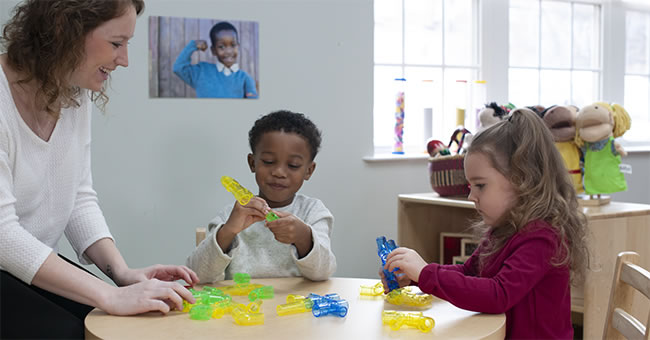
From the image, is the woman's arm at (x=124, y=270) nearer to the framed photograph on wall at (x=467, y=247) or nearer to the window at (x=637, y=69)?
the framed photograph on wall at (x=467, y=247)

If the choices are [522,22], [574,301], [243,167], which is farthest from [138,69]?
[522,22]

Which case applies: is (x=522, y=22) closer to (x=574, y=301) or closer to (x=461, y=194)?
(x=461, y=194)

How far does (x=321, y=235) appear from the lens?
5.15 feet

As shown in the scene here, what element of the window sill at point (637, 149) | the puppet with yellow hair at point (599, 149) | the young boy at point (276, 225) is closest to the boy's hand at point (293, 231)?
the young boy at point (276, 225)

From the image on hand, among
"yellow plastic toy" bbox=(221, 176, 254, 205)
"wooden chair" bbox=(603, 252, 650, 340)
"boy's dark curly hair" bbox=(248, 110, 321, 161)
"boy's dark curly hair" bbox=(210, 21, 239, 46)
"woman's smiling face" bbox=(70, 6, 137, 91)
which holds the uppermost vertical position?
"boy's dark curly hair" bbox=(210, 21, 239, 46)

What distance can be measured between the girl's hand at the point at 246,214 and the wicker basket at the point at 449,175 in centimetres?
139

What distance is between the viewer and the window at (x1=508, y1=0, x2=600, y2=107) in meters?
3.62

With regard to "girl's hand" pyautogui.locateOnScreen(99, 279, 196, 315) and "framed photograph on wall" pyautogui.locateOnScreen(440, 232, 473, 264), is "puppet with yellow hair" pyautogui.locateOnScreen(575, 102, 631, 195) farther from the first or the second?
"girl's hand" pyautogui.locateOnScreen(99, 279, 196, 315)

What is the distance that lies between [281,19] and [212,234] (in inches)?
61.1

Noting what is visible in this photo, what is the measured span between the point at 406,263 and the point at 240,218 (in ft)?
1.31

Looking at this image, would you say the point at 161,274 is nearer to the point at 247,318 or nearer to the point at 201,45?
the point at 247,318

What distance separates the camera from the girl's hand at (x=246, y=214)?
4.52 ft

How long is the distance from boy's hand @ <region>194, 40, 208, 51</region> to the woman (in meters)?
1.19

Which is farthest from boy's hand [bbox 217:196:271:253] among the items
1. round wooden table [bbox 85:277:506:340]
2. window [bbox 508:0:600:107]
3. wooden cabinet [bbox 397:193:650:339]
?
window [bbox 508:0:600:107]
